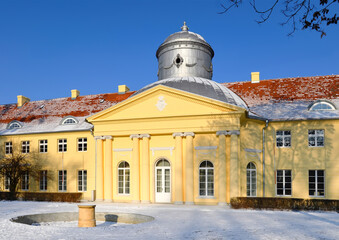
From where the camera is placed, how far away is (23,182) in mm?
31672

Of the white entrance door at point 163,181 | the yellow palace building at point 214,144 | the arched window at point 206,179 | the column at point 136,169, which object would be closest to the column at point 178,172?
the yellow palace building at point 214,144

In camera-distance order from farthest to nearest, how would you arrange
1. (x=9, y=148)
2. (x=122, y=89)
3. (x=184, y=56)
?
1. (x=122, y=89)
2. (x=9, y=148)
3. (x=184, y=56)

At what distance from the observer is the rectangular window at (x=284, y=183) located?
25.5 m

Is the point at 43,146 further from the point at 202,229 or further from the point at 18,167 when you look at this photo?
the point at 202,229

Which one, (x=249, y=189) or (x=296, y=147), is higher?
(x=296, y=147)

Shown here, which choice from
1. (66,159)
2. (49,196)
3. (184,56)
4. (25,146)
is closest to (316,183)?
(184,56)

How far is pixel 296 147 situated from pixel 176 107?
9043 millimetres

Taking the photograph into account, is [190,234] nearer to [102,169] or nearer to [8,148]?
[102,169]

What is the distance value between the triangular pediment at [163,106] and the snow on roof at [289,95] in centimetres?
457

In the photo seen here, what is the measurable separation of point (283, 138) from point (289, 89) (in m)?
5.21

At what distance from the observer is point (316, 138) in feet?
82.8

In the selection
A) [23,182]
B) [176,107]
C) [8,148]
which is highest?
[176,107]

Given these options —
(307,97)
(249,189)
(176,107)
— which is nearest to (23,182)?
(176,107)

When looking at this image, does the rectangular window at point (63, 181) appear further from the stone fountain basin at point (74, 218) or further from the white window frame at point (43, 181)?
the stone fountain basin at point (74, 218)
